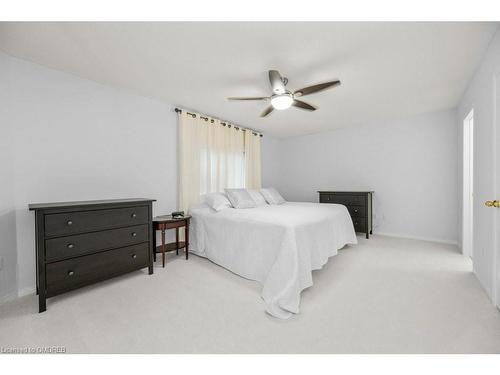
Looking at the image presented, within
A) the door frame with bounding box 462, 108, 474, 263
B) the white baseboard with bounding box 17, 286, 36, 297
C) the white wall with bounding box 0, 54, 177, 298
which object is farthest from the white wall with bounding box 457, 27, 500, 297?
the white baseboard with bounding box 17, 286, 36, 297

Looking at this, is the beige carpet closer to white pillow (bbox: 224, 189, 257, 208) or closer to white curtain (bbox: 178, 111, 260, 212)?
white pillow (bbox: 224, 189, 257, 208)

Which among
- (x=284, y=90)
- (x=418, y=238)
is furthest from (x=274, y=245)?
(x=418, y=238)

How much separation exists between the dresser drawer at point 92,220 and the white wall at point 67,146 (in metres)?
0.58

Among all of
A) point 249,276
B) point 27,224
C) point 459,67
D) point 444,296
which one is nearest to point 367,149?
point 459,67

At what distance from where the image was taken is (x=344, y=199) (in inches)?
173

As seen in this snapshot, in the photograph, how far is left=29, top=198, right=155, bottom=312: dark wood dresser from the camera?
73.2 inches

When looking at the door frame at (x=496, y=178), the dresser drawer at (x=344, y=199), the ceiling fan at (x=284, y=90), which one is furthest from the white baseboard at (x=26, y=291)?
the dresser drawer at (x=344, y=199)

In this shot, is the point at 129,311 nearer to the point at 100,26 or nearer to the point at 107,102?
the point at 100,26

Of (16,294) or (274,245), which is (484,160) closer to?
(274,245)

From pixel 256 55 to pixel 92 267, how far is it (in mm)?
2639

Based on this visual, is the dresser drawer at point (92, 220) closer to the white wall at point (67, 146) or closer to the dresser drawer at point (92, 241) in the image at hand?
the dresser drawer at point (92, 241)

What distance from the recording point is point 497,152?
1828 mm

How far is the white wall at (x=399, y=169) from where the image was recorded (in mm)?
3842

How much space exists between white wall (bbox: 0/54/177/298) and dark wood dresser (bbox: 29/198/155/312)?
0.33m
